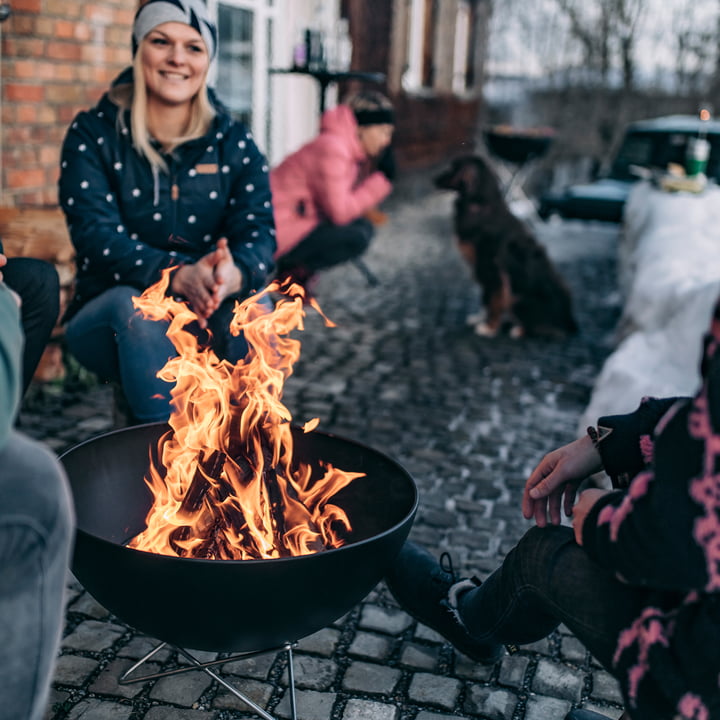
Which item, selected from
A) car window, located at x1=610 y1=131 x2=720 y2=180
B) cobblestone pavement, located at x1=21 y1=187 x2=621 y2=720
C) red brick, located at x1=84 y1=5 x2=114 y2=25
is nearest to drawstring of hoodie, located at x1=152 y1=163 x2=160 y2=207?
cobblestone pavement, located at x1=21 y1=187 x2=621 y2=720

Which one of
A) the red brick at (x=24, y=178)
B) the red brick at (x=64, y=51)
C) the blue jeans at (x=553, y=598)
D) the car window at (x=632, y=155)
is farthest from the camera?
the car window at (x=632, y=155)

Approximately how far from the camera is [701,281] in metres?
4.84

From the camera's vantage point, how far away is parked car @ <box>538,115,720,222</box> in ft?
34.4

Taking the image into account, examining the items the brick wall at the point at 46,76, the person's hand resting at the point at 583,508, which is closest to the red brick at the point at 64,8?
the brick wall at the point at 46,76

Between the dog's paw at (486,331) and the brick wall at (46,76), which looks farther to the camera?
the dog's paw at (486,331)

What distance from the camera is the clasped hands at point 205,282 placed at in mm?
2936

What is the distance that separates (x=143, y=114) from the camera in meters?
3.22

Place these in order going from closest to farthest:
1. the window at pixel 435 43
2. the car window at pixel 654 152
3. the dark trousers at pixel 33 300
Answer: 1. the dark trousers at pixel 33 300
2. the car window at pixel 654 152
3. the window at pixel 435 43

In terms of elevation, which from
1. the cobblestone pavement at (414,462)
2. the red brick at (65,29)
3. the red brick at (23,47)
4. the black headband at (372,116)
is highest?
the red brick at (65,29)

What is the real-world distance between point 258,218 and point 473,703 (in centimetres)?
204

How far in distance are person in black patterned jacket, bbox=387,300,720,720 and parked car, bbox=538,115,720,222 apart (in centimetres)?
918

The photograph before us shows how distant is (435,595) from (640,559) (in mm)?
1097

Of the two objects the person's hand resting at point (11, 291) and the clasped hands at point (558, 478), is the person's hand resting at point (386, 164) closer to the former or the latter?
the person's hand resting at point (11, 291)

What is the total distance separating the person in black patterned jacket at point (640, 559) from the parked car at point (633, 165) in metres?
9.18
